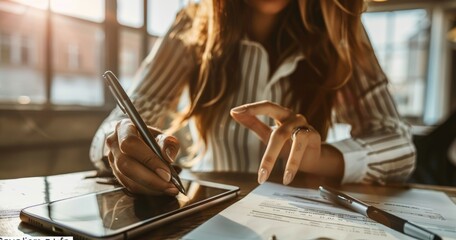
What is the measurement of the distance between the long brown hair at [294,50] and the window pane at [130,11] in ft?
1.99

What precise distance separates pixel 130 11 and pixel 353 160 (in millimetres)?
1151

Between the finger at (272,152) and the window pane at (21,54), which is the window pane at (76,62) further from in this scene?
the finger at (272,152)

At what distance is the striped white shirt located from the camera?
2.27 feet

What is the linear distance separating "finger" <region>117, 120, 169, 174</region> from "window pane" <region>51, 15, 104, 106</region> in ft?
4.35

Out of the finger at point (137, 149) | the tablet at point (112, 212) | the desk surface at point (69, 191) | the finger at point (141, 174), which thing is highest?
the finger at point (137, 149)

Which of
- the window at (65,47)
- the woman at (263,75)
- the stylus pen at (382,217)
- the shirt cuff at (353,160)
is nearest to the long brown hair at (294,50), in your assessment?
the woman at (263,75)

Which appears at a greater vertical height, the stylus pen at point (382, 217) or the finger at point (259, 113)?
the finger at point (259, 113)

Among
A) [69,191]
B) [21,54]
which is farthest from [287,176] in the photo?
[21,54]

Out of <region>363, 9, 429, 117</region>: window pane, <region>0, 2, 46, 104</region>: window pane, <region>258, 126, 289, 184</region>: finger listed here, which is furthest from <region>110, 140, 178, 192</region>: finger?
<region>363, 9, 429, 117</region>: window pane

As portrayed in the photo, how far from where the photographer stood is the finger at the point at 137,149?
1.18 ft

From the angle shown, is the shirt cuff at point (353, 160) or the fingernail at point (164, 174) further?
the shirt cuff at point (353, 160)

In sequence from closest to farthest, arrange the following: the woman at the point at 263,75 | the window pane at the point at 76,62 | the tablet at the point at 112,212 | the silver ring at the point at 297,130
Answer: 1. the tablet at the point at 112,212
2. the silver ring at the point at 297,130
3. the woman at the point at 263,75
4. the window pane at the point at 76,62

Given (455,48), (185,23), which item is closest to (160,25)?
(185,23)

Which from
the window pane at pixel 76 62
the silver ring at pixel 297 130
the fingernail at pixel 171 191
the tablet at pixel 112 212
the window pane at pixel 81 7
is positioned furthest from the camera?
the window pane at pixel 76 62
